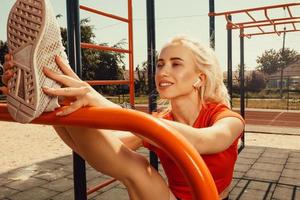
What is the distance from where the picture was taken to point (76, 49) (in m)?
1.89

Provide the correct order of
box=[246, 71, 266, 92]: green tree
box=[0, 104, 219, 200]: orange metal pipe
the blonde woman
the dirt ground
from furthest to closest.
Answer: box=[246, 71, 266, 92]: green tree < the dirt ground < the blonde woman < box=[0, 104, 219, 200]: orange metal pipe

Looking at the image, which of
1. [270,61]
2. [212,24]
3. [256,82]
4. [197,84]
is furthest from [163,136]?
[270,61]

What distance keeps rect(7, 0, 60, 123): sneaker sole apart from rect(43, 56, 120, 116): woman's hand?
0.07 feet

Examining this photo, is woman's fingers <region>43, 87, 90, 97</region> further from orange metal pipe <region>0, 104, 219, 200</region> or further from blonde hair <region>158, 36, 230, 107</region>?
blonde hair <region>158, 36, 230, 107</region>

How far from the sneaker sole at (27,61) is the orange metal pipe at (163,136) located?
4.6 inches

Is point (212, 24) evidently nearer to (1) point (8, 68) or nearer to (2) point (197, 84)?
(2) point (197, 84)

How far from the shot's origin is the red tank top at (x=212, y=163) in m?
1.34

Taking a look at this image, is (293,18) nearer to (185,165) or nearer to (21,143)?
(185,165)

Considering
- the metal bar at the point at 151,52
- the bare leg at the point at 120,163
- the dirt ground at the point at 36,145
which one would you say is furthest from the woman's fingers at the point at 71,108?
the dirt ground at the point at 36,145

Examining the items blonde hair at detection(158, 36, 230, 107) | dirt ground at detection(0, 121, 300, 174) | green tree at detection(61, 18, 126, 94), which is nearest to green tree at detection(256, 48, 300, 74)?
green tree at detection(61, 18, 126, 94)

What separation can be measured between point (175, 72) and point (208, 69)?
0.21m

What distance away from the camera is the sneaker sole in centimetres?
73

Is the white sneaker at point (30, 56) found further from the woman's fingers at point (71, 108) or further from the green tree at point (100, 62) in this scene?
the green tree at point (100, 62)

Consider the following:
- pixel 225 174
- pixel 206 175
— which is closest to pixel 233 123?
pixel 225 174
